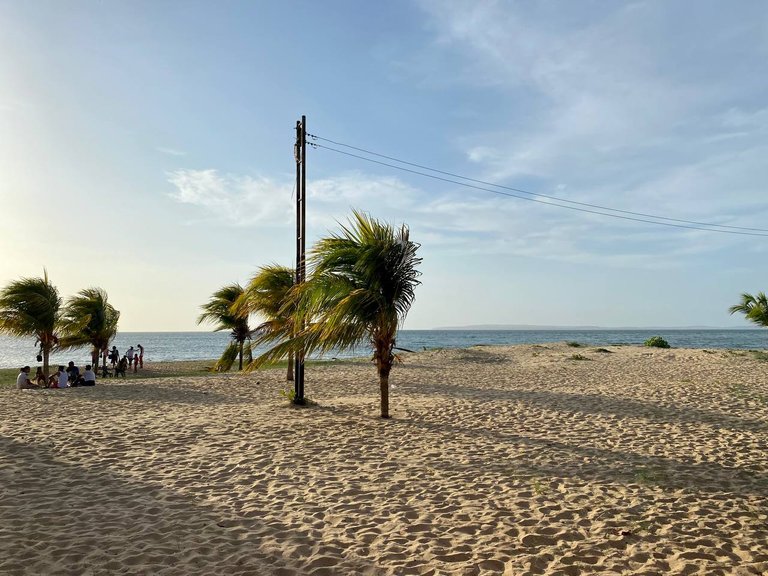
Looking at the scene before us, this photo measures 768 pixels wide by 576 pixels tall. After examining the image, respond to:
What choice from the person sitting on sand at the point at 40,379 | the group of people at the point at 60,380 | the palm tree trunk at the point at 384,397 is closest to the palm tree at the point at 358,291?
the palm tree trunk at the point at 384,397

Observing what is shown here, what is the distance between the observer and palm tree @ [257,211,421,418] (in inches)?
385

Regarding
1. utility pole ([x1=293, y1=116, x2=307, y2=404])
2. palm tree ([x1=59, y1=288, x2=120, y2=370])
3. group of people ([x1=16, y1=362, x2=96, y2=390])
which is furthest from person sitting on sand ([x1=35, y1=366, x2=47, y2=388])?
utility pole ([x1=293, y1=116, x2=307, y2=404])

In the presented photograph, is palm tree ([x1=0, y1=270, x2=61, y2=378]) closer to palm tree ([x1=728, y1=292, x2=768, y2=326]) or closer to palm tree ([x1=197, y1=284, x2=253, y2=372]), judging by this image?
palm tree ([x1=197, y1=284, x2=253, y2=372])

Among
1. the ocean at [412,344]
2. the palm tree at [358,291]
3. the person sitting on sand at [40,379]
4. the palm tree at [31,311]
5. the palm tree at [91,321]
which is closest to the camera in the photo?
the palm tree at [358,291]

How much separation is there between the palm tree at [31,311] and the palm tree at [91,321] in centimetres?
199

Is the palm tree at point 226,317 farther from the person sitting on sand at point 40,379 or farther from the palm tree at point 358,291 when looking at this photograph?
the palm tree at point 358,291

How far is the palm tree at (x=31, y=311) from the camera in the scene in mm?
19078

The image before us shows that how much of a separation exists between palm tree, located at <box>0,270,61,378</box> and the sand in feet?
27.2

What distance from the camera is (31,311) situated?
1939 cm

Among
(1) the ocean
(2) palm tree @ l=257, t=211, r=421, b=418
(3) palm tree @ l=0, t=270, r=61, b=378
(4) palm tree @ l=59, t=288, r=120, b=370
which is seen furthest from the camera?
(1) the ocean

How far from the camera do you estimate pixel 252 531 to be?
4738 mm

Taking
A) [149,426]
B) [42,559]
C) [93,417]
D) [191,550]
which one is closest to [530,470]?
[191,550]

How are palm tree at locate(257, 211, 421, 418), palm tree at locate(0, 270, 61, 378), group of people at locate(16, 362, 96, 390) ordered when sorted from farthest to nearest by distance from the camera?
palm tree at locate(0, 270, 61, 378) → group of people at locate(16, 362, 96, 390) → palm tree at locate(257, 211, 421, 418)

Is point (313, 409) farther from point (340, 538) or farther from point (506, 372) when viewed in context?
point (506, 372)
